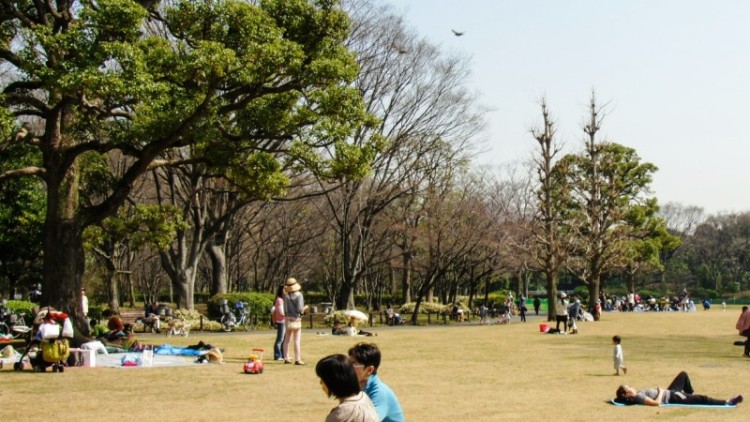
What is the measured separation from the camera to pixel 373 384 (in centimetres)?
538

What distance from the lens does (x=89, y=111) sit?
55.8ft

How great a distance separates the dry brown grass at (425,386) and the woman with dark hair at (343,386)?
5449 mm

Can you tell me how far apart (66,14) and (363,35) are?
51.0 ft

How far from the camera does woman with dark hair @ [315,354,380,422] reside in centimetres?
421

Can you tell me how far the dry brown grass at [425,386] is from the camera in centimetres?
1000

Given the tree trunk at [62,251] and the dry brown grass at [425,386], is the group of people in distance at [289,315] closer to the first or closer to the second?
the dry brown grass at [425,386]

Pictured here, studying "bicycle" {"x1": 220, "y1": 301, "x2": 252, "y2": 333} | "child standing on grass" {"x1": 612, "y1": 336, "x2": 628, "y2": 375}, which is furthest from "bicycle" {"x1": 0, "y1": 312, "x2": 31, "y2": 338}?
"child standing on grass" {"x1": 612, "y1": 336, "x2": 628, "y2": 375}

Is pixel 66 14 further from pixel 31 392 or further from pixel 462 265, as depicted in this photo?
pixel 462 265

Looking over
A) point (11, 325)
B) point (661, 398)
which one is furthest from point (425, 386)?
point (11, 325)

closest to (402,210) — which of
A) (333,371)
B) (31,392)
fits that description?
(31,392)

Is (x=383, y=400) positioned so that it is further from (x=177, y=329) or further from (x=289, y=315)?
(x=177, y=329)

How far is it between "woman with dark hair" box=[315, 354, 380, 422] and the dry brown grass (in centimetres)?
545

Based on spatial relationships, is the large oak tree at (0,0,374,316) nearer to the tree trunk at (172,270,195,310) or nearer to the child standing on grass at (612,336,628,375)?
the child standing on grass at (612,336,628,375)

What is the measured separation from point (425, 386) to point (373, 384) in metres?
7.48
